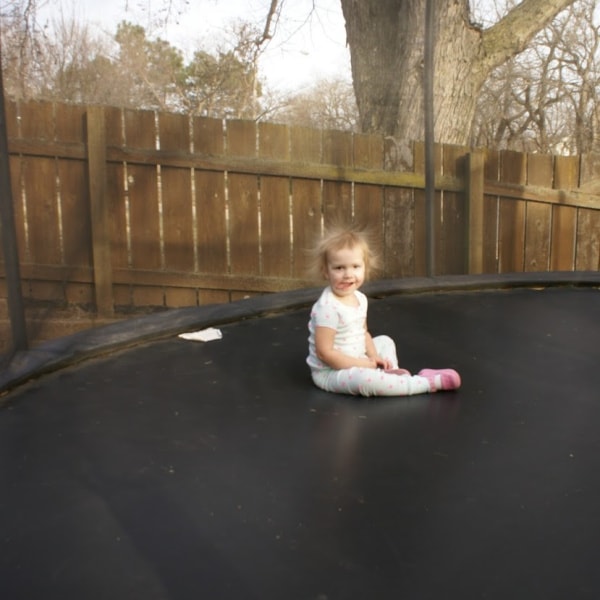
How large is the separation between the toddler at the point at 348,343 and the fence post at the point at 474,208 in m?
2.13

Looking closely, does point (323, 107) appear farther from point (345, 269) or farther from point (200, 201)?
point (345, 269)

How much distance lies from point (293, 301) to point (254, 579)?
50.4 inches

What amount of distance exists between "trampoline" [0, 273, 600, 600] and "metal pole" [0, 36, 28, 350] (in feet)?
0.19

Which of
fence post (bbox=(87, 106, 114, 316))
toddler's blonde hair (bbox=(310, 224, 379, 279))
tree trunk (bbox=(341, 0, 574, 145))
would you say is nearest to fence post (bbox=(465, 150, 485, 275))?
tree trunk (bbox=(341, 0, 574, 145))

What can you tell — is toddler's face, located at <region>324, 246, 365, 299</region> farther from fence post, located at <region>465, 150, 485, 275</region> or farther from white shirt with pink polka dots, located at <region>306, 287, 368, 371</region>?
fence post, located at <region>465, 150, 485, 275</region>

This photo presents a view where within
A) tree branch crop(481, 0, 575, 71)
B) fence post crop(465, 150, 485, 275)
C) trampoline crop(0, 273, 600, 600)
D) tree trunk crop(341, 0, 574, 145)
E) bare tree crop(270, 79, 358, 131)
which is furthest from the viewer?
bare tree crop(270, 79, 358, 131)

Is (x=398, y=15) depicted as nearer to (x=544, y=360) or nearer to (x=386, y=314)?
(x=386, y=314)

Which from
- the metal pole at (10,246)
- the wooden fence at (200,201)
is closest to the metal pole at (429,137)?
the wooden fence at (200,201)

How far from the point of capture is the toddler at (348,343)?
1.04 m

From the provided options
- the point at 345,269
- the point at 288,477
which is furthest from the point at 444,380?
the point at 288,477

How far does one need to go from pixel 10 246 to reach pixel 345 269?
0.58 m

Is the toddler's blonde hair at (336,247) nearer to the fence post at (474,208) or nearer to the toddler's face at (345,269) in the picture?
the toddler's face at (345,269)

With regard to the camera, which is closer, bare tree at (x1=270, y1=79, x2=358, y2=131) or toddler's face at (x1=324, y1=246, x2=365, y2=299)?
toddler's face at (x1=324, y1=246, x2=365, y2=299)

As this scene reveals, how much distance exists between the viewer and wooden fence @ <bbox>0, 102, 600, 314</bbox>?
290 centimetres
